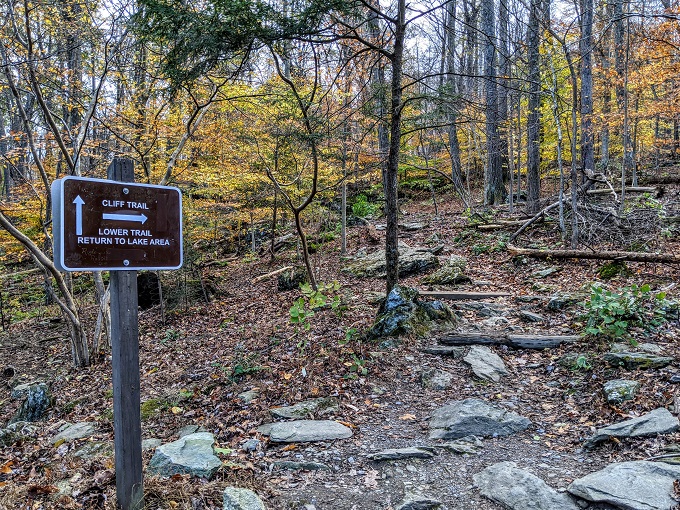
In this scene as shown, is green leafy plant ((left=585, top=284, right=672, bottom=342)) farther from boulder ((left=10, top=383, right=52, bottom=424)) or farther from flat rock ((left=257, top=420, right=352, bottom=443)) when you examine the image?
boulder ((left=10, top=383, right=52, bottom=424))

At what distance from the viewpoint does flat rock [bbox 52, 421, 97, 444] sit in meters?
4.76

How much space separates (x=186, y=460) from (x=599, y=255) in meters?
8.10

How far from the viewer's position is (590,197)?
36.0 ft

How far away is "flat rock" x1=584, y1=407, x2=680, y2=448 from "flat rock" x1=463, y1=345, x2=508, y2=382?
4.79 ft

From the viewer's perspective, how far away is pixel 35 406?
5973 mm

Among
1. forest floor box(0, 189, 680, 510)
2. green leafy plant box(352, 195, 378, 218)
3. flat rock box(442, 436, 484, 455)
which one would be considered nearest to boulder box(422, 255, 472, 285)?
forest floor box(0, 189, 680, 510)

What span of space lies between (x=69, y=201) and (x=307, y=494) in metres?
2.52

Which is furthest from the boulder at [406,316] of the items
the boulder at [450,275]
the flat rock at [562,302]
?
the boulder at [450,275]

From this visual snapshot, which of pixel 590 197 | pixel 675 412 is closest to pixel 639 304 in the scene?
pixel 675 412

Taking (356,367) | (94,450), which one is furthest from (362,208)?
(94,450)

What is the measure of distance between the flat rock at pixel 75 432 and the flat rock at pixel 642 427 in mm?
5191

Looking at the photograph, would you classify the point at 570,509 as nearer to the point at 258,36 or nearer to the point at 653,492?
the point at 653,492

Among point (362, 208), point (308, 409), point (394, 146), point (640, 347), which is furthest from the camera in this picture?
point (362, 208)

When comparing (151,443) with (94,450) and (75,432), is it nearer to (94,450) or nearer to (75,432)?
(94,450)
